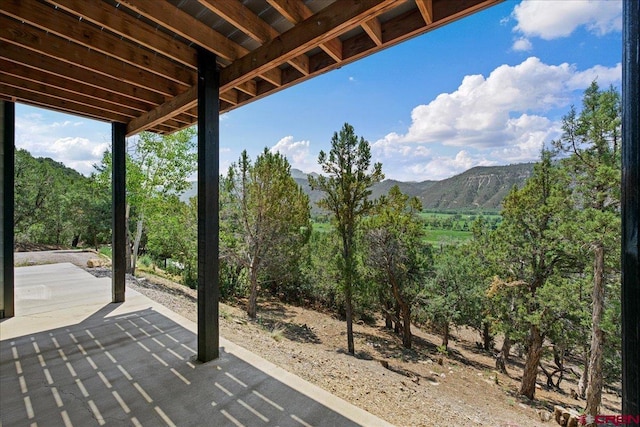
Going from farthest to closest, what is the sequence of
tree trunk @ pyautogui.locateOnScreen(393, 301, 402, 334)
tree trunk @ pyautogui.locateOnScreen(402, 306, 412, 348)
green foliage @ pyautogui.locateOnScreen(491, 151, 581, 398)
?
tree trunk @ pyautogui.locateOnScreen(393, 301, 402, 334), tree trunk @ pyautogui.locateOnScreen(402, 306, 412, 348), green foliage @ pyautogui.locateOnScreen(491, 151, 581, 398)

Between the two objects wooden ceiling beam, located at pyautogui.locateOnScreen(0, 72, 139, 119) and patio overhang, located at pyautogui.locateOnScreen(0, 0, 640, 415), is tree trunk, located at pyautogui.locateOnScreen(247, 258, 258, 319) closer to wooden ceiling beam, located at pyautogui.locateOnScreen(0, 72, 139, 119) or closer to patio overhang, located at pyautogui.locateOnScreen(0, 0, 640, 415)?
patio overhang, located at pyautogui.locateOnScreen(0, 0, 640, 415)

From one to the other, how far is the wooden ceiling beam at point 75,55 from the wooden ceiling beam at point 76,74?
145 millimetres

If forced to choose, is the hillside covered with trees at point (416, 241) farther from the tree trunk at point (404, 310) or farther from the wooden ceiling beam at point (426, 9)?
the wooden ceiling beam at point (426, 9)

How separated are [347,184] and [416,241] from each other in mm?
3454

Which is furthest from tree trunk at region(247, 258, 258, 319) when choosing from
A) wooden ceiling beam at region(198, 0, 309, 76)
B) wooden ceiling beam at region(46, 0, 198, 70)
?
wooden ceiling beam at region(198, 0, 309, 76)

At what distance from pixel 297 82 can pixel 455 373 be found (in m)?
8.19

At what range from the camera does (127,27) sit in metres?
1.88

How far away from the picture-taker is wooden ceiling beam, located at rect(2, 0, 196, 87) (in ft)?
5.76

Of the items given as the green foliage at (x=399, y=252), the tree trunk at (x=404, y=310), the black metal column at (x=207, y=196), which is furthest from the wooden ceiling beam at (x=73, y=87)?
the tree trunk at (x=404, y=310)

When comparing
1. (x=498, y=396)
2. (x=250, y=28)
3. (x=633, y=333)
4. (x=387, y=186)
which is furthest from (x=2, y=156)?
(x=498, y=396)

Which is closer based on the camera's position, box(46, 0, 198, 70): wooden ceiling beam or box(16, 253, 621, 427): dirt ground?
box(46, 0, 198, 70): wooden ceiling beam

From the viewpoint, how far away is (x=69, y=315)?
333 cm

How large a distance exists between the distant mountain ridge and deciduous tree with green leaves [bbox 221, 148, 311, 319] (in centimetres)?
78

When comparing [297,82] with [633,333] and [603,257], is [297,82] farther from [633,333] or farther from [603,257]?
[603,257]
